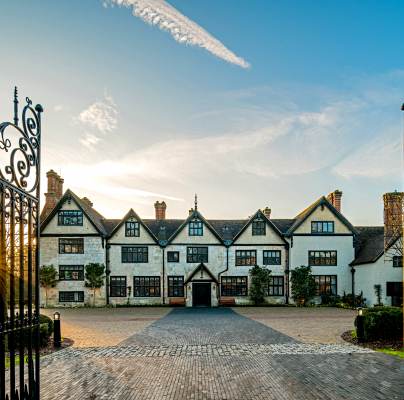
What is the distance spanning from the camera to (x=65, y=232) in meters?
33.4

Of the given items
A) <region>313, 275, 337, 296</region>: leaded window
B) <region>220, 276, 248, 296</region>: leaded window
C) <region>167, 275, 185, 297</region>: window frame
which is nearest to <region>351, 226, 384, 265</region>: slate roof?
<region>313, 275, 337, 296</region>: leaded window

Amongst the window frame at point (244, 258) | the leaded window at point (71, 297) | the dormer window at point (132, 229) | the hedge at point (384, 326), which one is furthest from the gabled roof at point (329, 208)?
the leaded window at point (71, 297)

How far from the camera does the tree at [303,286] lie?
32750 mm

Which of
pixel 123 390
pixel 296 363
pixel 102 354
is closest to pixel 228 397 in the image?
pixel 123 390

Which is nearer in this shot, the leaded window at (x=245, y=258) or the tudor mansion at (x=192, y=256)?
the tudor mansion at (x=192, y=256)

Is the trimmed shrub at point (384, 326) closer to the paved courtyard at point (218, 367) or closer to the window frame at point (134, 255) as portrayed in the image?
the paved courtyard at point (218, 367)

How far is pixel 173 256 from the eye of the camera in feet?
112

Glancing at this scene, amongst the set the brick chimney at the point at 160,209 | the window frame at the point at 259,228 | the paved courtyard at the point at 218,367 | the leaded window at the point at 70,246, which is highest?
the brick chimney at the point at 160,209

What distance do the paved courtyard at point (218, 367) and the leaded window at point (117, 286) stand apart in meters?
15.2

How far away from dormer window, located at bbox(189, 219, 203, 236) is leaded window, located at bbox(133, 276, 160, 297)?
5.66 m

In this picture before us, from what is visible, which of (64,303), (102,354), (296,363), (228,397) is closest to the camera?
(228,397)

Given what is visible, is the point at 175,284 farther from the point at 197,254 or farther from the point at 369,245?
the point at 369,245

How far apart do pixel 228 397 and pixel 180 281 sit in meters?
25.6

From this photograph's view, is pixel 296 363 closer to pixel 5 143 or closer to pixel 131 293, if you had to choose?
pixel 5 143
